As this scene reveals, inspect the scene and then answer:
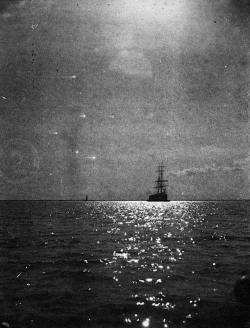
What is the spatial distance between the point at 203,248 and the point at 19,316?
736 inches

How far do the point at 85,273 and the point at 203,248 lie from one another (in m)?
12.7

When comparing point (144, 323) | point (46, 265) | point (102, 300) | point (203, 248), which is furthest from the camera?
point (203, 248)

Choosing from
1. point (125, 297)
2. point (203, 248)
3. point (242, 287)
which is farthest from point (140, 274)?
point (203, 248)

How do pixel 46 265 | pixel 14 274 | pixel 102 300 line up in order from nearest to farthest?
pixel 102 300, pixel 14 274, pixel 46 265

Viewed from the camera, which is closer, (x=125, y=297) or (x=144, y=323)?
(x=144, y=323)

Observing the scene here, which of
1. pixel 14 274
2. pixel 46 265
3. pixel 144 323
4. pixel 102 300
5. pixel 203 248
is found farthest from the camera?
pixel 203 248

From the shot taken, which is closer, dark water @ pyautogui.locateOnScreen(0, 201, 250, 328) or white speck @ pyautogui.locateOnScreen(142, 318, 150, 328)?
white speck @ pyautogui.locateOnScreen(142, 318, 150, 328)

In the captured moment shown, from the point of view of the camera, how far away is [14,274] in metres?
16.7

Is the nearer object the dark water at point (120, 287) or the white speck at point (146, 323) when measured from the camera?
the white speck at point (146, 323)

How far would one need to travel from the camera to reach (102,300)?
1263 centimetres

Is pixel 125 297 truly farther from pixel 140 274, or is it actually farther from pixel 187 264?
pixel 187 264

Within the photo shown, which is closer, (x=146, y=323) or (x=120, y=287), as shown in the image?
(x=146, y=323)

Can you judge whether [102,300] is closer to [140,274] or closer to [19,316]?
[19,316]

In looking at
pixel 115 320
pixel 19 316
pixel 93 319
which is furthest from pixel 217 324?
pixel 19 316
